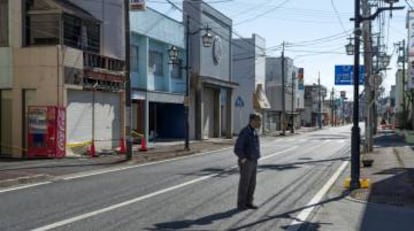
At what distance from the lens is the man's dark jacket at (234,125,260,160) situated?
1396 centimetres

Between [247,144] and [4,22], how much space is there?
62.0 ft

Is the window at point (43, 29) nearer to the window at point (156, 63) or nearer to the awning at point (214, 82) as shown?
the window at point (156, 63)

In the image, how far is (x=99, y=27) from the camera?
112 ft

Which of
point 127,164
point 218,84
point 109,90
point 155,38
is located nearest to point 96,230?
point 127,164

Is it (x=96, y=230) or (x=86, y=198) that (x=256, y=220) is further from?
(x=86, y=198)

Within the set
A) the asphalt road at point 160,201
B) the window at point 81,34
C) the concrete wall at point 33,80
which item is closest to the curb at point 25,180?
the asphalt road at point 160,201

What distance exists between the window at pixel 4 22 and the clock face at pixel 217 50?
26391mm

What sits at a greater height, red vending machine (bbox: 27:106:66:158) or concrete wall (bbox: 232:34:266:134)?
concrete wall (bbox: 232:34:266:134)

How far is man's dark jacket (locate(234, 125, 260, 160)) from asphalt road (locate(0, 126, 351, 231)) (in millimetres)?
1078

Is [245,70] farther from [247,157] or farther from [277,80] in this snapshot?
[247,157]

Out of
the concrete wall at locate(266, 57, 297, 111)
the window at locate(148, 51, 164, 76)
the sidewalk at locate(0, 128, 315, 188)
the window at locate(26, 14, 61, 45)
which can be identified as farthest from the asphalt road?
the concrete wall at locate(266, 57, 297, 111)

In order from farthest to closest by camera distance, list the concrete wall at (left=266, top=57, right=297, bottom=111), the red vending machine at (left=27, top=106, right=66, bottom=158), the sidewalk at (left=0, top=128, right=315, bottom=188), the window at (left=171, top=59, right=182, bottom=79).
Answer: the concrete wall at (left=266, top=57, right=297, bottom=111) → the window at (left=171, top=59, right=182, bottom=79) → the red vending machine at (left=27, top=106, right=66, bottom=158) → the sidewalk at (left=0, top=128, right=315, bottom=188)

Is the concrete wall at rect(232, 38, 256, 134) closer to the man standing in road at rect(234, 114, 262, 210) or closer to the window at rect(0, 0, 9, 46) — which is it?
the window at rect(0, 0, 9, 46)

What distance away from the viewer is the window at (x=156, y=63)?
43000 mm
